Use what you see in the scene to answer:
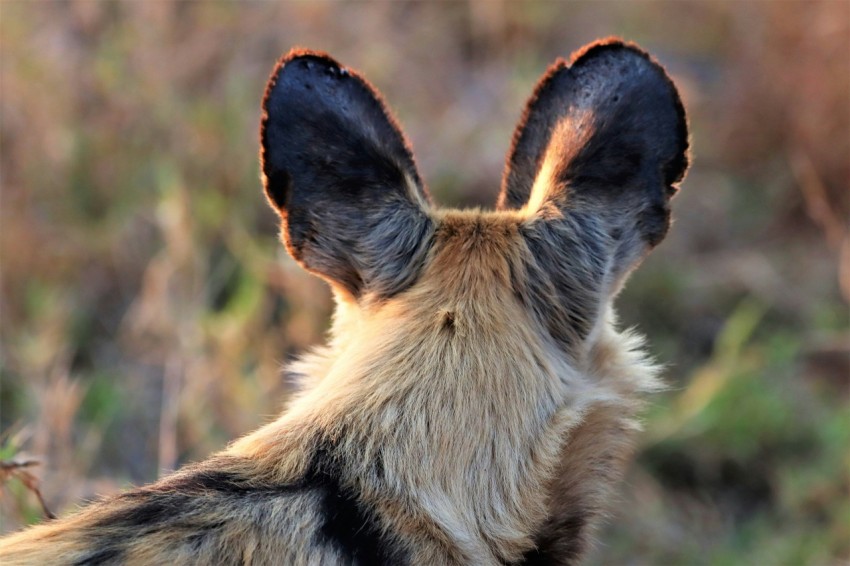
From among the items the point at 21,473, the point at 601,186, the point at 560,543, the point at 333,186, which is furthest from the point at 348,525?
the point at 21,473

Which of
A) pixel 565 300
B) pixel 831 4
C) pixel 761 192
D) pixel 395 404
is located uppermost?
pixel 831 4

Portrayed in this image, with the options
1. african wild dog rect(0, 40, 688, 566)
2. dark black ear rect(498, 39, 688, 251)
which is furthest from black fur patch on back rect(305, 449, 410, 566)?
dark black ear rect(498, 39, 688, 251)

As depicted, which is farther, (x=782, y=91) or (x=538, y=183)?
(x=782, y=91)

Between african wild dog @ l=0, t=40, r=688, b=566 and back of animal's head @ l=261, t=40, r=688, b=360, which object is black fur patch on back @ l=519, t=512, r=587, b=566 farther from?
back of animal's head @ l=261, t=40, r=688, b=360

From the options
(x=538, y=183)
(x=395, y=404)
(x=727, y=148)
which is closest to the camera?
Answer: (x=395, y=404)

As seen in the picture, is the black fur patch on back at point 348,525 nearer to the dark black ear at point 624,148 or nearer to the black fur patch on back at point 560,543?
the black fur patch on back at point 560,543

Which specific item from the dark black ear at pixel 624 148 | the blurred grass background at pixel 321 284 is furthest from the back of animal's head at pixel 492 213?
the blurred grass background at pixel 321 284

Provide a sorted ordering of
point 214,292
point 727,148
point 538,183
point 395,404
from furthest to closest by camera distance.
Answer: point 727,148, point 214,292, point 538,183, point 395,404

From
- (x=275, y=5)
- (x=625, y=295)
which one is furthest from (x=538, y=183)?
(x=275, y=5)

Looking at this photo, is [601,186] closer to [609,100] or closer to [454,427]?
[609,100]

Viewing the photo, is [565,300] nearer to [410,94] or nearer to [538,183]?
[538,183]
